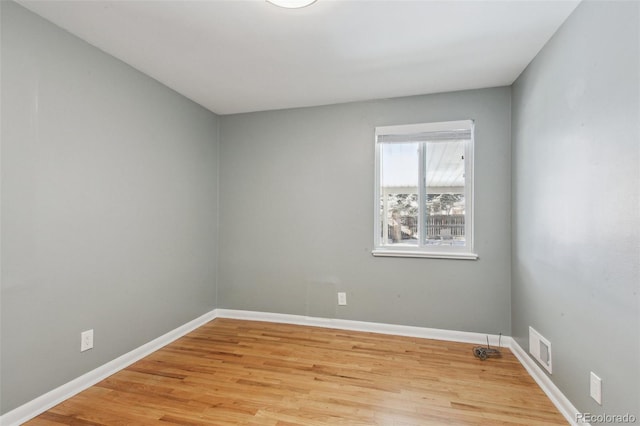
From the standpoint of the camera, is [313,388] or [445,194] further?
[445,194]

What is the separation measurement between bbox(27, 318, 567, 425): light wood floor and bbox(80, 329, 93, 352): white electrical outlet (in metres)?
0.29

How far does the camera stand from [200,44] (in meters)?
2.11

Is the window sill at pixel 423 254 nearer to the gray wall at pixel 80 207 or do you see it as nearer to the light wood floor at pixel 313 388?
the light wood floor at pixel 313 388

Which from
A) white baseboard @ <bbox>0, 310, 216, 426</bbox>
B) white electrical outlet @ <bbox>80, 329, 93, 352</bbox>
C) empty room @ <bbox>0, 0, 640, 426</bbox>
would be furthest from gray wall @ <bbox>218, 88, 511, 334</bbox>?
white electrical outlet @ <bbox>80, 329, 93, 352</bbox>

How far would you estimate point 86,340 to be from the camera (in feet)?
6.85

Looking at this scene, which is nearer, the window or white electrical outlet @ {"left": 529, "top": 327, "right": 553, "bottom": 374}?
white electrical outlet @ {"left": 529, "top": 327, "right": 553, "bottom": 374}

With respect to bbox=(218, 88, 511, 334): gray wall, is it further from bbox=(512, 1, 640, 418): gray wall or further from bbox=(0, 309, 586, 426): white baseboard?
bbox=(512, 1, 640, 418): gray wall

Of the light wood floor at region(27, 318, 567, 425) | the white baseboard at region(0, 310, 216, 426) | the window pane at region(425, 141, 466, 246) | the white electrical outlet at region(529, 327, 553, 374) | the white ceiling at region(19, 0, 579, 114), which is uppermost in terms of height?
the white ceiling at region(19, 0, 579, 114)

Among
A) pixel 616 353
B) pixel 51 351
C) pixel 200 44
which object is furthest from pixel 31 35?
pixel 616 353

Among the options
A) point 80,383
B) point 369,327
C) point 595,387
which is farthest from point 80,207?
point 595,387

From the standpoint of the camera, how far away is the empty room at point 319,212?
1.66m

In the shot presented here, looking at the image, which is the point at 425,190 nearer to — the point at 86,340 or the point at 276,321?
the point at 276,321

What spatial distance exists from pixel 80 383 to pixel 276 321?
1.78 meters

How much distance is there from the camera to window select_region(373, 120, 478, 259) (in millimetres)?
2936
